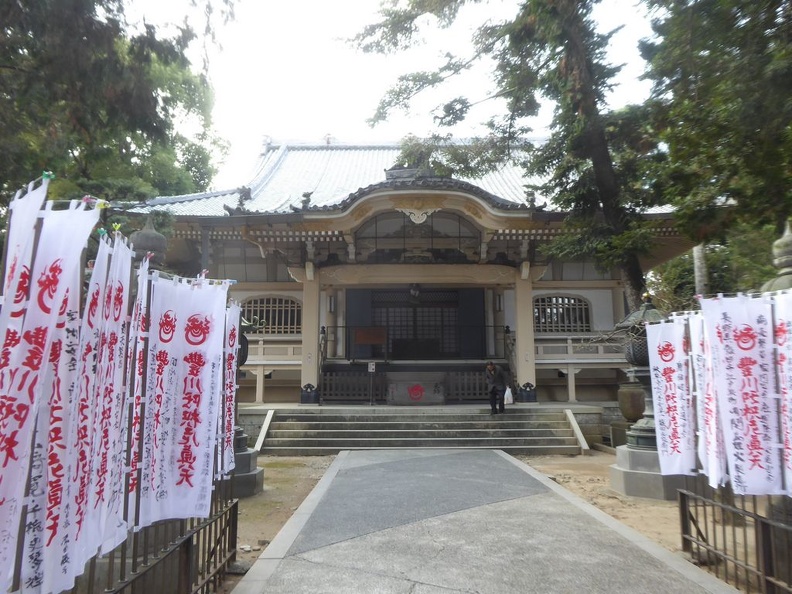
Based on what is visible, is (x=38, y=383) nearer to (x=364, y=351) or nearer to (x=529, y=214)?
(x=529, y=214)

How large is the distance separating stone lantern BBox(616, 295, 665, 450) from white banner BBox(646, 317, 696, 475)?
6.76ft

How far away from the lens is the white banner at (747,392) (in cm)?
362

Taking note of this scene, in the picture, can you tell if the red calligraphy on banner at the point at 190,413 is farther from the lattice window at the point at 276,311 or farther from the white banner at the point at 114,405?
the lattice window at the point at 276,311

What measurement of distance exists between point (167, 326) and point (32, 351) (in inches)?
51.2

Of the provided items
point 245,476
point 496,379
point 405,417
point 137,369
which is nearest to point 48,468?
point 137,369

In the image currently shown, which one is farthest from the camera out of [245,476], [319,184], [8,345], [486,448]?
[319,184]

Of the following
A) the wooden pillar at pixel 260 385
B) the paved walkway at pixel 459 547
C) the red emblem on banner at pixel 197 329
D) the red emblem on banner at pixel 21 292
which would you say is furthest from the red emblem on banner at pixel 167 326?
the wooden pillar at pixel 260 385

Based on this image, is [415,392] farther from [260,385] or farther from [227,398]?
[227,398]

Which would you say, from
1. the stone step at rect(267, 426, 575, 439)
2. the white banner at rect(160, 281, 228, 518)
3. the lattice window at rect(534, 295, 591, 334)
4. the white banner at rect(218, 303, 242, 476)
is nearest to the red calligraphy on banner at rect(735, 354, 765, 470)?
the white banner at rect(160, 281, 228, 518)

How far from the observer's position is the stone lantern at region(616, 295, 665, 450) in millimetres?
7172

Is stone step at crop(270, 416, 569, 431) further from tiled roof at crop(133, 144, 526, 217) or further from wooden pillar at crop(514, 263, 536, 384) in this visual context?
tiled roof at crop(133, 144, 526, 217)

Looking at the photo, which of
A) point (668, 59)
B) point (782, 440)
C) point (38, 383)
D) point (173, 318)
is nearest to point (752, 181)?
point (668, 59)

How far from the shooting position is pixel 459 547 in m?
4.56

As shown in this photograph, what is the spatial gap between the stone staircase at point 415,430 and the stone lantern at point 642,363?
3.41 metres
